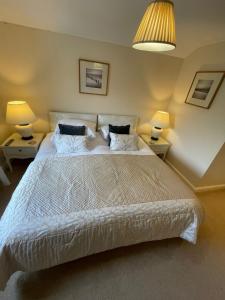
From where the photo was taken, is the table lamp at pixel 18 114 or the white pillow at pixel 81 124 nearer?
the table lamp at pixel 18 114

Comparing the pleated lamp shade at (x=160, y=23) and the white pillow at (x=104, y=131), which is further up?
the pleated lamp shade at (x=160, y=23)

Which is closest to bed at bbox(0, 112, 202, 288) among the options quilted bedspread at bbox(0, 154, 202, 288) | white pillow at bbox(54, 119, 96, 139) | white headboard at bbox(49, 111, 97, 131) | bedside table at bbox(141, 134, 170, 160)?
quilted bedspread at bbox(0, 154, 202, 288)

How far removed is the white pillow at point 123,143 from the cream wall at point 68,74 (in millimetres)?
713

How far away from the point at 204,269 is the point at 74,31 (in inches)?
124

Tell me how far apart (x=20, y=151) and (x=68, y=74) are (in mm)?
1372

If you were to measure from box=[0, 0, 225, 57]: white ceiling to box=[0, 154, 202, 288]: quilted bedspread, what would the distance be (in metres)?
1.69

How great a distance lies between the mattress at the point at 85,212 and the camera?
100 cm

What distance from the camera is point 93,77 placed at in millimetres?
2385

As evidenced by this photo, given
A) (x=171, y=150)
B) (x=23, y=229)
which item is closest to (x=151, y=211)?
(x=23, y=229)

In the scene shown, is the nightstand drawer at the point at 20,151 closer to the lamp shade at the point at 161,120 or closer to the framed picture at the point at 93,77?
the framed picture at the point at 93,77

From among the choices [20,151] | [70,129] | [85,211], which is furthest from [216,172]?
[20,151]

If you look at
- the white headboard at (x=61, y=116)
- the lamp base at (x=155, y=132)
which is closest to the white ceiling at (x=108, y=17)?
the white headboard at (x=61, y=116)

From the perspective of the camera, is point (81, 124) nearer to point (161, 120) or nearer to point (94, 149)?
point (94, 149)

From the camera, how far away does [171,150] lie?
2955 millimetres
